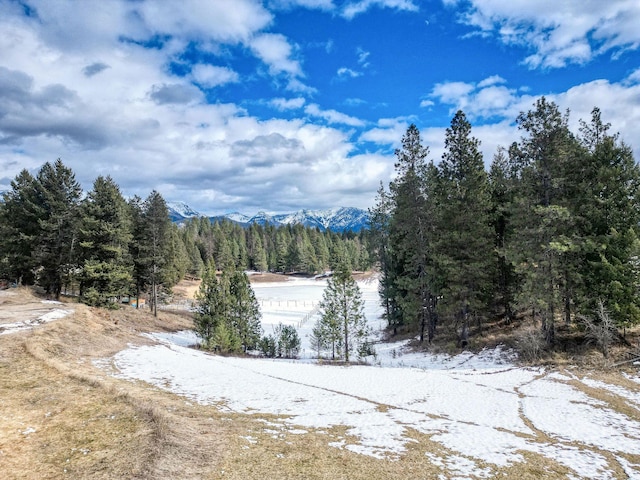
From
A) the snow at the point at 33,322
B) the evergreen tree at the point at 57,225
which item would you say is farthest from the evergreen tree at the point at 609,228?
the evergreen tree at the point at 57,225

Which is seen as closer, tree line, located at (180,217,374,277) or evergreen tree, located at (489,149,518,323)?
evergreen tree, located at (489,149,518,323)

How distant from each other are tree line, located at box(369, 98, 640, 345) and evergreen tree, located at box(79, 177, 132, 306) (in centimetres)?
2548

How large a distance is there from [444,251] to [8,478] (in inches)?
1078

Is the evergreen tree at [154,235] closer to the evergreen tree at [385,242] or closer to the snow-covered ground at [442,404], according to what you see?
the snow-covered ground at [442,404]

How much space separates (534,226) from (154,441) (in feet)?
79.4

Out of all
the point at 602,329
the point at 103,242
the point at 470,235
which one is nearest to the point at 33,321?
the point at 103,242

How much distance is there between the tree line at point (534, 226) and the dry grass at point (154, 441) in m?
9.11

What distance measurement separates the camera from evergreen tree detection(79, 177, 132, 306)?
3375cm

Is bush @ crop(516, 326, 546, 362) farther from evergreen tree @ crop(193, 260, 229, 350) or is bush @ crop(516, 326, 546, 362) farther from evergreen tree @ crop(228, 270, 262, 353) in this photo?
evergreen tree @ crop(193, 260, 229, 350)

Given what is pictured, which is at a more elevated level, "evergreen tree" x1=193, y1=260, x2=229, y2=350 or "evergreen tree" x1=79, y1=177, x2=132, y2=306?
"evergreen tree" x1=79, y1=177, x2=132, y2=306

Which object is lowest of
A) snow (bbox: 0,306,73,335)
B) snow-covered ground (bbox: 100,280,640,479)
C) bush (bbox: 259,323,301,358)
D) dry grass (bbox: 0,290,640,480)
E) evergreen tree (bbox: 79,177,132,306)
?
bush (bbox: 259,323,301,358)

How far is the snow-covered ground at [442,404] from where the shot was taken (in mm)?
11023

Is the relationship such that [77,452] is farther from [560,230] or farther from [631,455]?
[560,230]

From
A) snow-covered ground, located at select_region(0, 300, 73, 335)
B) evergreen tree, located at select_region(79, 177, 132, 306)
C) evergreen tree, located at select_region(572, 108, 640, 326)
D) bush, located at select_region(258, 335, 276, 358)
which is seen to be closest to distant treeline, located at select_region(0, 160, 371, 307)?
evergreen tree, located at select_region(79, 177, 132, 306)
